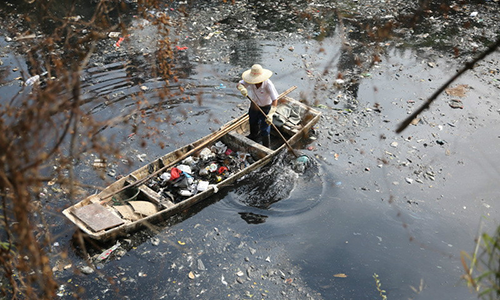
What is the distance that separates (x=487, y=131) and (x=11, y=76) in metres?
11.0

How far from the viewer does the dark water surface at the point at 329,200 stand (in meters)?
6.10

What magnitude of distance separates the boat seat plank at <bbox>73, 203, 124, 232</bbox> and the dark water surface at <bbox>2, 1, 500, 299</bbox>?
0.61 meters

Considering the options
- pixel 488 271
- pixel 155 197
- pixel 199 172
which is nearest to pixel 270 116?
pixel 199 172

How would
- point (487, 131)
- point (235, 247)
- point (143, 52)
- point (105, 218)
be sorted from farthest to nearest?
point (143, 52) → point (487, 131) → point (235, 247) → point (105, 218)

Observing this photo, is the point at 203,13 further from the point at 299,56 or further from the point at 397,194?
the point at 397,194

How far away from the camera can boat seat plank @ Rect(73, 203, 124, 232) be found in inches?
233

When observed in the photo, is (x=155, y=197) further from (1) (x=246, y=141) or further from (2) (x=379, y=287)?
(2) (x=379, y=287)

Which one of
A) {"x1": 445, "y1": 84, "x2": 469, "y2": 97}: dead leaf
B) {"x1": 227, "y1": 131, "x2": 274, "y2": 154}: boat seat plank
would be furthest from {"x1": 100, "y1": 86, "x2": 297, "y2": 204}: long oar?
{"x1": 445, "y1": 84, "x2": 469, "y2": 97}: dead leaf

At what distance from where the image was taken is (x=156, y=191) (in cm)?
704

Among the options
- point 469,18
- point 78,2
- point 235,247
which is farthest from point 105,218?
point 469,18

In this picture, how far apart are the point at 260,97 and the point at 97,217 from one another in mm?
3555

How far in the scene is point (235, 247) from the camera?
21.6 ft

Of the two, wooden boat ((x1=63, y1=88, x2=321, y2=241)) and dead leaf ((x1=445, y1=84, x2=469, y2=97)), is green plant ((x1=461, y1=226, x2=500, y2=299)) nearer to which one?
wooden boat ((x1=63, y1=88, x2=321, y2=241))

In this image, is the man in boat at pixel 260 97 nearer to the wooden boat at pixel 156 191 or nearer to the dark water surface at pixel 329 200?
the wooden boat at pixel 156 191
